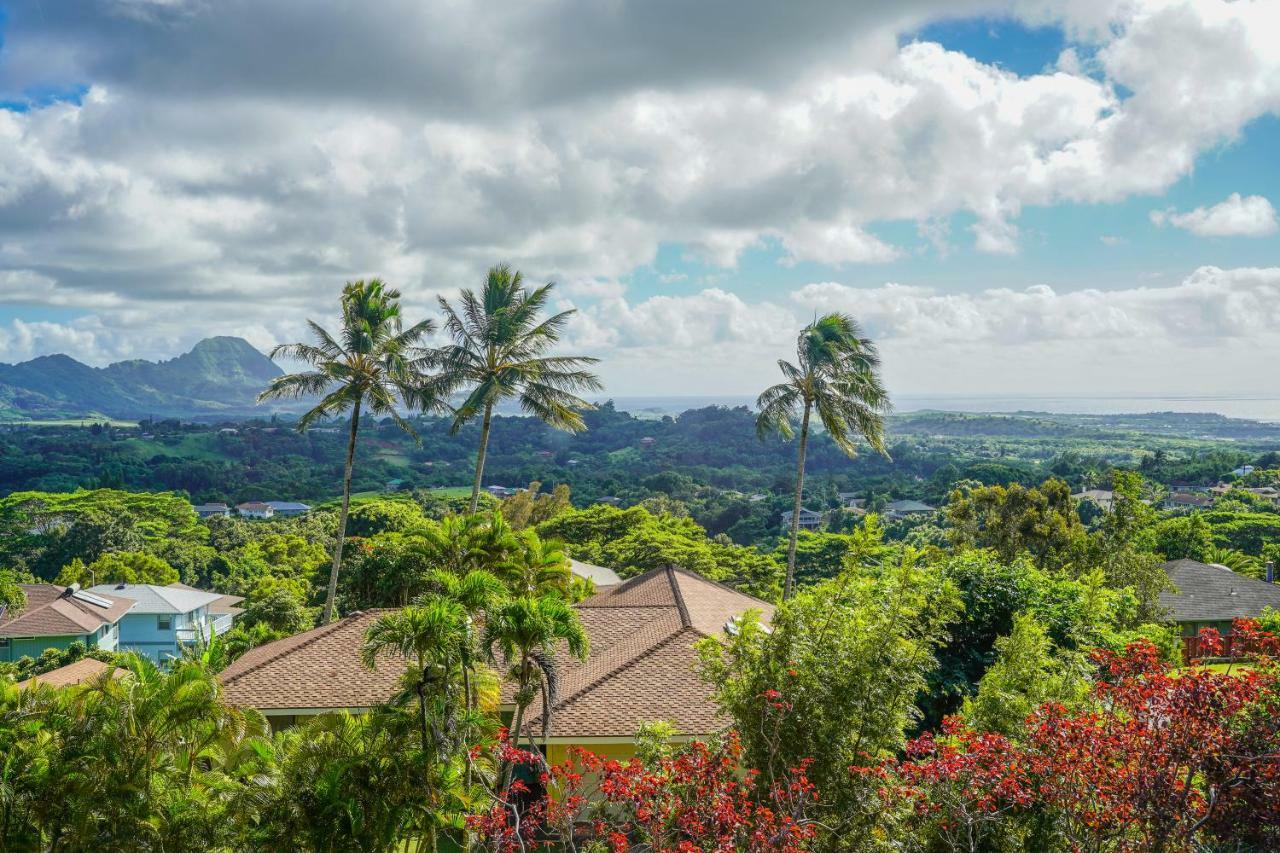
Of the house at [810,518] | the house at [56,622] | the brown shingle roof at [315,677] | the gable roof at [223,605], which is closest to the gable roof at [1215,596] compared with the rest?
the brown shingle roof at [315,677]

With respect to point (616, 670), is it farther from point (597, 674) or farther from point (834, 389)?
point (834, 389)

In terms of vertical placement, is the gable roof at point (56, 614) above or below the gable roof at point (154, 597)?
above

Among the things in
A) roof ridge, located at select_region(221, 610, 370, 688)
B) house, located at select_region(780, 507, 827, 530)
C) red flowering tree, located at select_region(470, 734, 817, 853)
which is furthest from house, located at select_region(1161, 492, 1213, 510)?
red flowering tree, located at select_region(470, 734, 817, 853)

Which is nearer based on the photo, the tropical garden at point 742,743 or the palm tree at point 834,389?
the tropical garden at point 742,743

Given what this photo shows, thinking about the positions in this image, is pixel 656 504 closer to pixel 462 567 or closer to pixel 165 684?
pixel 462 567

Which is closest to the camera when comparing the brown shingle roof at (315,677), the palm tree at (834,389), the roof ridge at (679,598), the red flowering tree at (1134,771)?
the red flowering tree at (1134,771)

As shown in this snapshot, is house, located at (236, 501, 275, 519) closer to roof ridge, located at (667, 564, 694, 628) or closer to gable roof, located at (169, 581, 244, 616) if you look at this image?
gable roof, located at (169, 581, 244, 616)

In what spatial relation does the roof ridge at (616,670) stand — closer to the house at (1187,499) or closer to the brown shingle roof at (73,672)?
the brown shingle roof at (73,672)

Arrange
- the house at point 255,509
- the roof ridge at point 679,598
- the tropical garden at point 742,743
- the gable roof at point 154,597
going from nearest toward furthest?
the tropical garden at point 742,743 < the roof ridge at point 679,598 < the gable roof at point 154,597 < the house at point 255,509

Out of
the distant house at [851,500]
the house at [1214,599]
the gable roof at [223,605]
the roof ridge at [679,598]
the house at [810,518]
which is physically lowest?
the house at [810,518]
